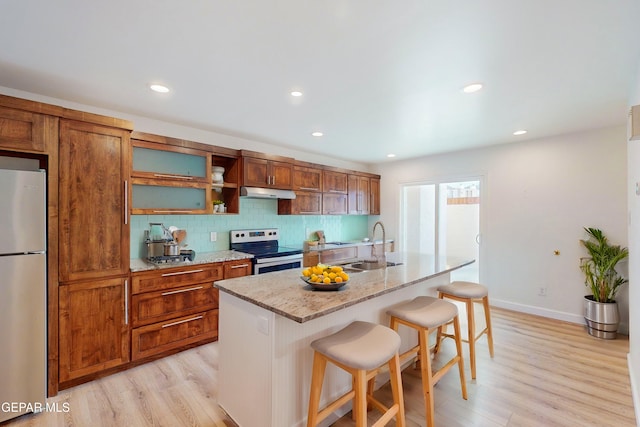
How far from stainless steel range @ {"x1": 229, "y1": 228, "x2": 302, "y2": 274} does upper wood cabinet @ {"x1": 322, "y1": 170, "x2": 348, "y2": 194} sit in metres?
1.14

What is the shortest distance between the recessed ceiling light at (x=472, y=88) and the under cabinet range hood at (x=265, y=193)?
249cm

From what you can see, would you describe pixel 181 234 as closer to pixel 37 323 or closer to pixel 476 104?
pixel 37 323

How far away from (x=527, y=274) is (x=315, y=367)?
148 inches

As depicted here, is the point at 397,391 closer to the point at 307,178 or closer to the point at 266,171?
the point at 266,171

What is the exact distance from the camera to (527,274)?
3969 millimetres

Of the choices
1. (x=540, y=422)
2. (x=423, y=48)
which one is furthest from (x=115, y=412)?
(x=423, y=48)

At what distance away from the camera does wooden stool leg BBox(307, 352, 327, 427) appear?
1.53 m

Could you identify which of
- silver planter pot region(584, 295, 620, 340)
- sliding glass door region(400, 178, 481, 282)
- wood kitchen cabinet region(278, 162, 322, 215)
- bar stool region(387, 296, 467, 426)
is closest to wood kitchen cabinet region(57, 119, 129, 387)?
wood kitchen cabinet region(278, 162, 322, 215)

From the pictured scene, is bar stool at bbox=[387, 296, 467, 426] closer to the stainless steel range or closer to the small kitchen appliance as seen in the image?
the stainless steel range

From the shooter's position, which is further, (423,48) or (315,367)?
(423,48)

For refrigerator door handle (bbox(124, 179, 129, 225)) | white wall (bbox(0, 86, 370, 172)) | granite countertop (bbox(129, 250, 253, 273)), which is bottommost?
granite countertop (bbox(129, 250, 253, 273))

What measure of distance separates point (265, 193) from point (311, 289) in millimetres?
2156

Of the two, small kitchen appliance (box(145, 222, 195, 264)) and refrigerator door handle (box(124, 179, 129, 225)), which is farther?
small kitchen appliance (box(145, 222, 195, 264))

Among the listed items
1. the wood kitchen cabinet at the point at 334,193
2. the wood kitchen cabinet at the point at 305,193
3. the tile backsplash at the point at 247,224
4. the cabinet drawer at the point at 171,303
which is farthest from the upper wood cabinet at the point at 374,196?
the cabinet drawer at the point at 171,303
